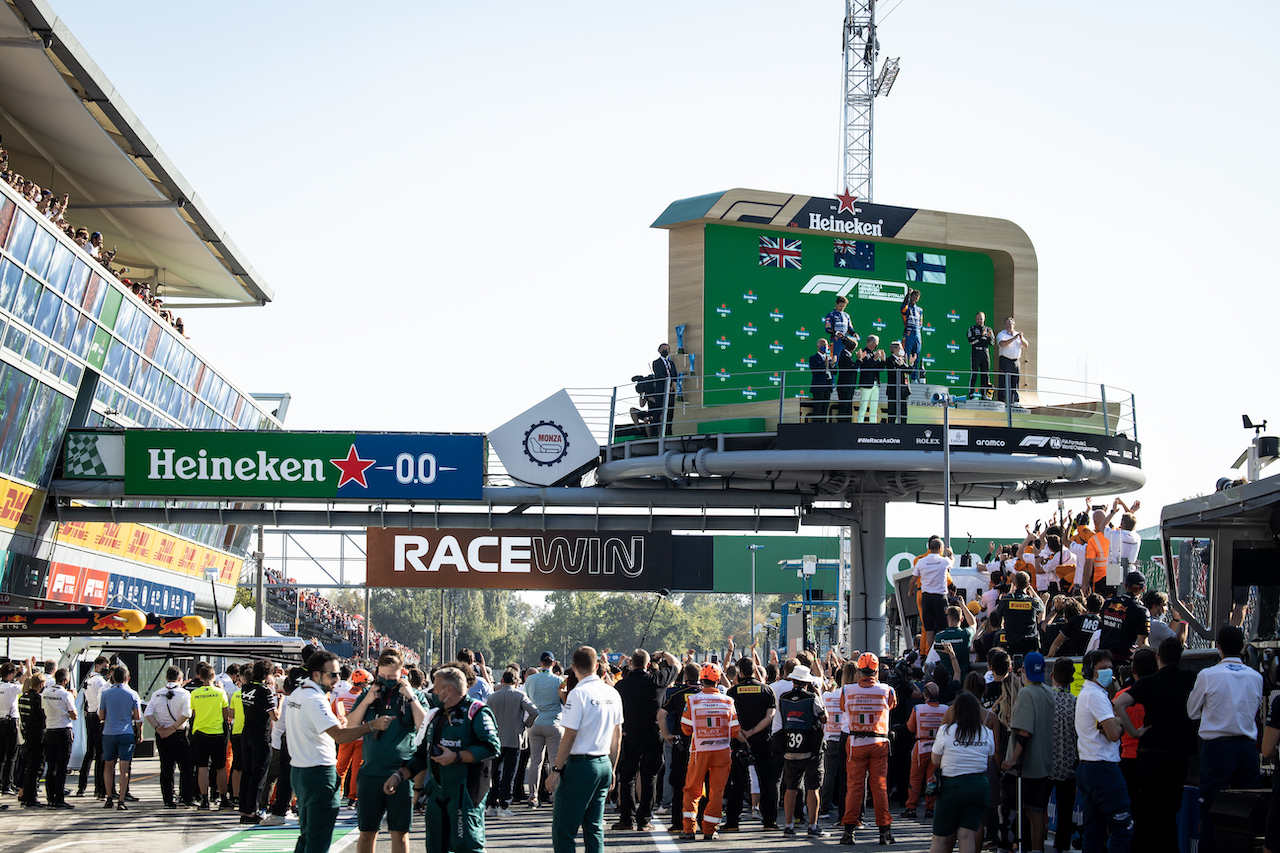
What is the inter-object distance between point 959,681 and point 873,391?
12704 millimetres

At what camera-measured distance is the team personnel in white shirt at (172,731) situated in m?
17.2

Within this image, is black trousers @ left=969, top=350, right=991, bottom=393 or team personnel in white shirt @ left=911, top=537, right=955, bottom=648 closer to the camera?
team personnel in white shirt @ left=911, top=537, right=955, bottom=648

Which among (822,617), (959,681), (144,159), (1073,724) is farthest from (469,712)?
(822,617)

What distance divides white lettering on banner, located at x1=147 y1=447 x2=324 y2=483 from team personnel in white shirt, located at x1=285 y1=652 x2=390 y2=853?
18222 mm

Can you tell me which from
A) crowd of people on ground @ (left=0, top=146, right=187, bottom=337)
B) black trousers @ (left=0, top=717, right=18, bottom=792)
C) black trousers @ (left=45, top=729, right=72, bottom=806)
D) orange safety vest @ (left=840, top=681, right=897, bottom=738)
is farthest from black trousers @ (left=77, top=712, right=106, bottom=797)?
orange safety vest @ (left=840, top=681, right=897, bottom=738)

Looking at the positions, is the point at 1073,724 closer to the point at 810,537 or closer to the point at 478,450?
the point at 478,450

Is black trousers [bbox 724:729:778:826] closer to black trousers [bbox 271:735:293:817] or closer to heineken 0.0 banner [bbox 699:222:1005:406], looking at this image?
black trousers [bbox 271:735:293:817]

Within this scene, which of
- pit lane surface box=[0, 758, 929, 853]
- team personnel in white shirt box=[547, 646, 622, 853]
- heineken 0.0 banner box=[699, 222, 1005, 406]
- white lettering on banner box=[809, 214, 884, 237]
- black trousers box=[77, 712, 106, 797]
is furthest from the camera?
white lettering on banner box=[809, 214, 884, 237]

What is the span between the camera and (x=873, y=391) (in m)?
27.4

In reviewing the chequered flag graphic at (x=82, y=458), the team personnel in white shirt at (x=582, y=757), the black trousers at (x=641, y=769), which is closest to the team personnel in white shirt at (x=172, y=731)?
the black trousers at (x=641, y=769)

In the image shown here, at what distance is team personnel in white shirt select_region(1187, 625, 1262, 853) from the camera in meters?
9.88

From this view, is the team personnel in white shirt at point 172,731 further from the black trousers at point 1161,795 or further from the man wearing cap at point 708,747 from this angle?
the black trousers at point 1161,795

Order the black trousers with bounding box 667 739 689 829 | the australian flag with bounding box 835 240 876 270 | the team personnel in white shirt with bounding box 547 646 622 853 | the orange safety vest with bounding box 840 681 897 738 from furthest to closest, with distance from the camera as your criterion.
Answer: the australian flag with bounding box 835 240 876 270
the black trousers with bounding box 667 739 689 829
the orange safety vest with bounding box 840 681 897 738
the team personnel in white shirt with bounding box 547 646 622 853

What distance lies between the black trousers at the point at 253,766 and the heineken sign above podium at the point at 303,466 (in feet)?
40.4
